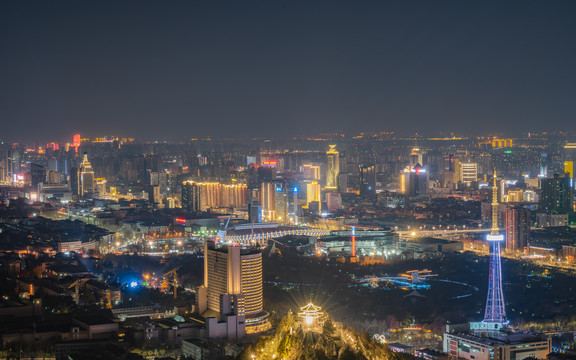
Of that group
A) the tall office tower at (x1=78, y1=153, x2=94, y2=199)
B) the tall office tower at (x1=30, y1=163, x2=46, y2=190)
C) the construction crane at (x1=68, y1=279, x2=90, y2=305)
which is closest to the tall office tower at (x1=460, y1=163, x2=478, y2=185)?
the tall office tower at (x1=78, y1=153, x2=94, y2=199)

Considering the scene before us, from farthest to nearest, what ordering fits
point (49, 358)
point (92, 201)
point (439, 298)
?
1. point (92, 201)
2. point (439, 298)
3. point (49, 358)

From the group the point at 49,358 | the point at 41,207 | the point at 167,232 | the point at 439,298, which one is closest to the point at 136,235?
the point at 167,232

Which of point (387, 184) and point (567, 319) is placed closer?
point (567, 319)

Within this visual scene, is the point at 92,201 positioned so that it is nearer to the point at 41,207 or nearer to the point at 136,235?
the point at 41,207

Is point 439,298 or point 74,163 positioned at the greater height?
point 74,163

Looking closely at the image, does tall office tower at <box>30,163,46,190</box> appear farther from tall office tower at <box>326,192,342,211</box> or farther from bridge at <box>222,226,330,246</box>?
bridge at <box>222,226,330,246</box>

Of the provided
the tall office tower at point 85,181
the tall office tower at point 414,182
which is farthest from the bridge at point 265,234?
the tall office tower at point 85,181

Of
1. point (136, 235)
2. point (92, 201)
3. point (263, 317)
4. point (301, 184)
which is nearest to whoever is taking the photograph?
point (263, 317)
